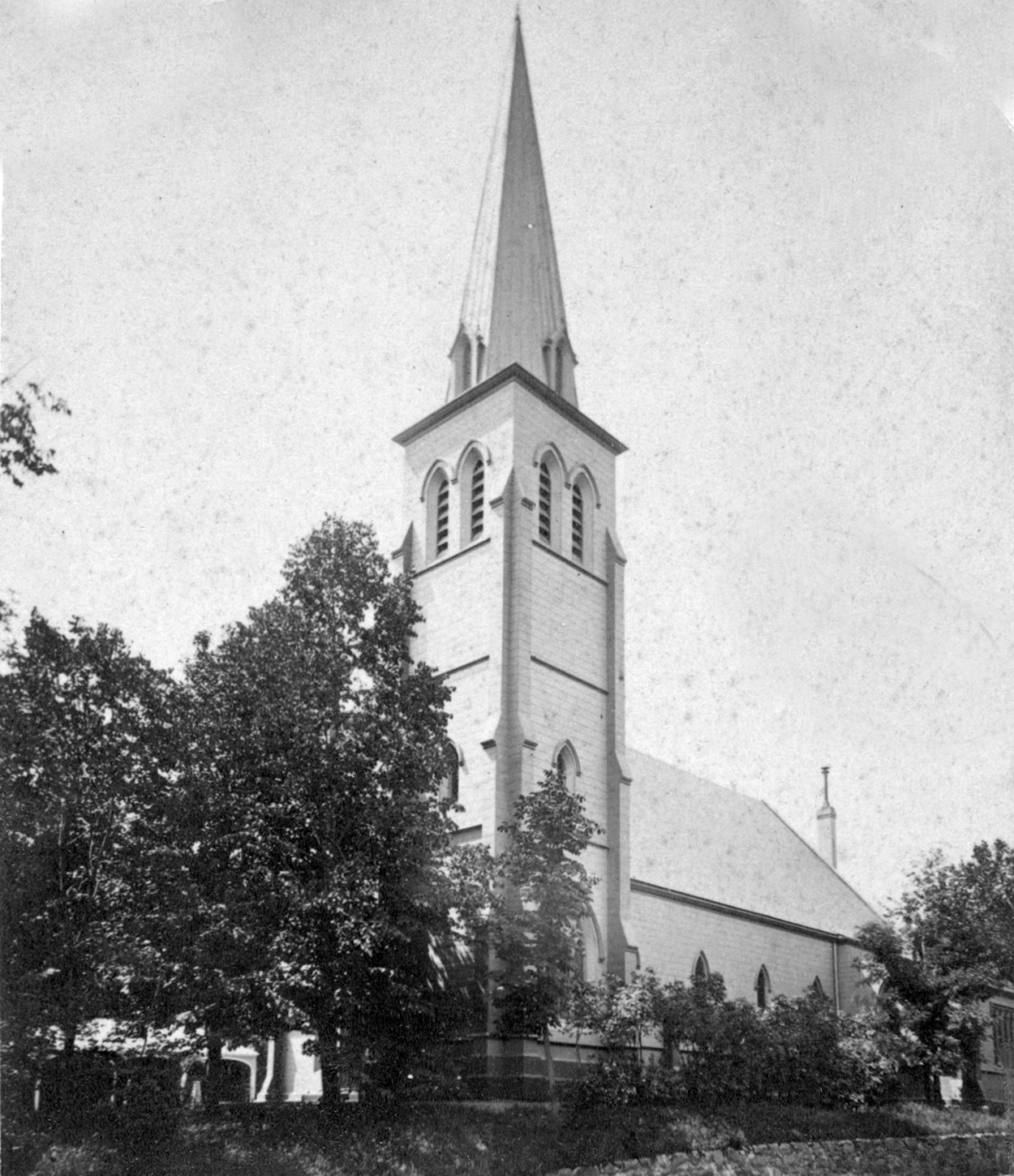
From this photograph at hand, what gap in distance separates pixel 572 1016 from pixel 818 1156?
6.11 m

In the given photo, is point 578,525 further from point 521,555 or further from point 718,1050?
point 718,1050

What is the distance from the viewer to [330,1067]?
2225 centimetres

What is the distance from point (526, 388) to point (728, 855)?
61.3 feet

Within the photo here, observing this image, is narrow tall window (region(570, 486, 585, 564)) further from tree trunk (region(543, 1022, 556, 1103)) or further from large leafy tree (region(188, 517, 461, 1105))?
tree trunk (region(543, 1022, 556, 1103))

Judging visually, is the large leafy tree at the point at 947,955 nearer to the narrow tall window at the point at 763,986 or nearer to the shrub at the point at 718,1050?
the narrow tall window at the point at 763,986

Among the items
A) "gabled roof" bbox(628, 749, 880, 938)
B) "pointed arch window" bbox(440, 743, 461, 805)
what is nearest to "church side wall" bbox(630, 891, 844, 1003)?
"gabled roof" bbox(628, 749, 880, 938)

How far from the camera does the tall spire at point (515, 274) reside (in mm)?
34625

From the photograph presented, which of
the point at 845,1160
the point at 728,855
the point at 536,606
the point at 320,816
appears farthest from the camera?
the point at 728,855

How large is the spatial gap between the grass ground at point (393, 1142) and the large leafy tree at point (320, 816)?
Result: 147 cm

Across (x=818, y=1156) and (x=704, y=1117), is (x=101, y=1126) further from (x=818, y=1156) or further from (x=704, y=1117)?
(x=818, y=1156)

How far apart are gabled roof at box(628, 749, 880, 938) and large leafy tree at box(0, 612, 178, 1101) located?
14.5 m

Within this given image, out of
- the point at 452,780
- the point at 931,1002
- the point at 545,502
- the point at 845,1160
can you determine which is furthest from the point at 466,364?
the point at 931,1002

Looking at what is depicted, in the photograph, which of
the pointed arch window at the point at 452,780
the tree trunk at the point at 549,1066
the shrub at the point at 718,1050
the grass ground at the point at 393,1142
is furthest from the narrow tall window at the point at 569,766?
the grass ground at the point at 393,1142

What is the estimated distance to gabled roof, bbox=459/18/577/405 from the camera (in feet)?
114
